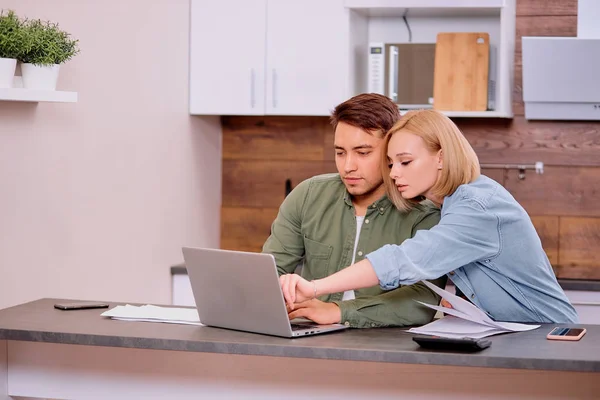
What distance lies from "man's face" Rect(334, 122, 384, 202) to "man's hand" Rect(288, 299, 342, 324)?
39 cm

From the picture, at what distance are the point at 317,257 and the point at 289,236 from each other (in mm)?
102

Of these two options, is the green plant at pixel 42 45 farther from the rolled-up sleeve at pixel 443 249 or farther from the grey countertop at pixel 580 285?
the grey countertop at pixel 580 285

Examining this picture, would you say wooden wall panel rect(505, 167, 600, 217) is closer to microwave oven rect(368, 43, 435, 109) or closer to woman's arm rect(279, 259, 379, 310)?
microwave oven rect(368, 43, 435, 109)

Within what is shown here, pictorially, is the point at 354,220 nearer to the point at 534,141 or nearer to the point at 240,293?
the point at 240,293

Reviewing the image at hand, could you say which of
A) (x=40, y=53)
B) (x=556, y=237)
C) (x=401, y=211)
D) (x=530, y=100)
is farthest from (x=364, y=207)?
(x=556, y=237)

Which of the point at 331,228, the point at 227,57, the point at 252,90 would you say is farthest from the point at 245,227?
the point at 331,228

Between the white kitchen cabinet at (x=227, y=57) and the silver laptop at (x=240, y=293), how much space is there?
1.89m

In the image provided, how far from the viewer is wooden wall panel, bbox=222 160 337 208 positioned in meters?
4.21

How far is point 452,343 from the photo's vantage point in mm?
1819

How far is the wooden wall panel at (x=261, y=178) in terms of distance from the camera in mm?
4215

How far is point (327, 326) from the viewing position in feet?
7.04

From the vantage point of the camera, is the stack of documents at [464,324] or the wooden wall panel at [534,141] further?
the wooden wall panel at [534,141]

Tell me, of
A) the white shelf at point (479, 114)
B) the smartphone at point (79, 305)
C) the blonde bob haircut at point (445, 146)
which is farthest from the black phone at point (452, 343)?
the white shelf at point (479, 114)

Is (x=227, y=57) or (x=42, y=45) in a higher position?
(x=227, y=57)
